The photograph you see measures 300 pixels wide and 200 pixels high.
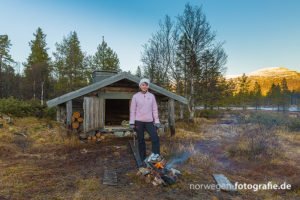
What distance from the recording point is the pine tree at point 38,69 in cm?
2690

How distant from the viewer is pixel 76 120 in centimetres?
948

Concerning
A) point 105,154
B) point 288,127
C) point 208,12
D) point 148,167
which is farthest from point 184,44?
point 148,167

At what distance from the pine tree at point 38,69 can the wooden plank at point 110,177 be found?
75.8ft

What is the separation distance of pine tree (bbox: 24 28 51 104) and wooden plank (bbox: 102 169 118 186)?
23106 mm

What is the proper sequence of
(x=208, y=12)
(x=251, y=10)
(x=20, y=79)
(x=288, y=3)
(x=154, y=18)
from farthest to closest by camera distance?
1. (x=20, y=79)
2. (x=154, y=18)
3. (x=208, y=12)
4. (x=251, y=10)
5. (x=288, y=3)

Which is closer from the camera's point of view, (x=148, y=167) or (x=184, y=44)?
(x=148, y=167)

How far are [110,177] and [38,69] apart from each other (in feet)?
85.4

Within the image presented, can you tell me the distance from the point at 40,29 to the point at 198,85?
77.7 feet

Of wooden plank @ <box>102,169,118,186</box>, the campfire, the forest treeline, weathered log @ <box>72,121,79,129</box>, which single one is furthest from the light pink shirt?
the forest treeline

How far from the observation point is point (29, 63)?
2936 centimetres

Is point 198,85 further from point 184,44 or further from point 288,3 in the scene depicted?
point 288,3

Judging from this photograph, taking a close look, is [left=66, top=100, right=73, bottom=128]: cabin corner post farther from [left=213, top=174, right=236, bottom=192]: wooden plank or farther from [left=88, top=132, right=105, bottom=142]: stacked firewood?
[left=213, top=174, right=236, bottom=192]: wooden plank

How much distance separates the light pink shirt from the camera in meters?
4.86

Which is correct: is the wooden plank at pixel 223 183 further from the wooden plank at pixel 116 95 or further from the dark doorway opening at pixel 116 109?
the dark doorway opening at pixel 116 109
